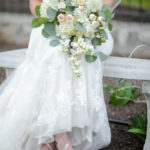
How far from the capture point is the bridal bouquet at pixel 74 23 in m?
1.85

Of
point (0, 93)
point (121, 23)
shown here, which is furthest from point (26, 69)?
point (121, 23)

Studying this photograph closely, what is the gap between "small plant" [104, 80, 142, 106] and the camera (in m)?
2.96

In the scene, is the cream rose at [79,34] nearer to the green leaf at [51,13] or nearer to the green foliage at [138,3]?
the green leaf at [51,13]

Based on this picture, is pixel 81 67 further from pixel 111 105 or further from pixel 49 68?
pixel 111 105

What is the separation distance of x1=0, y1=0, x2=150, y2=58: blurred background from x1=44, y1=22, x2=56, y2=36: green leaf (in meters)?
2.65

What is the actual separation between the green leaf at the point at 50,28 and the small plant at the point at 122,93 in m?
1.19

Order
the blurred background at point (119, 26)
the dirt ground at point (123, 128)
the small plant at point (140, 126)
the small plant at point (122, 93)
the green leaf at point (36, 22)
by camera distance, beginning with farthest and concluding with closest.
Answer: the blurred background at point (119, 26)
the small plant at point (122, 93)
the dirt ground at point (123, 128)
the small plant at point (140, 126)
the green leaf at point (36, 22)

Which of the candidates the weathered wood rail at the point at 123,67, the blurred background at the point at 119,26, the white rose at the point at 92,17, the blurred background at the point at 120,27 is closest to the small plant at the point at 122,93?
the weathered wood rail at the point at 123,67

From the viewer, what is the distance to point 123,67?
2104mm

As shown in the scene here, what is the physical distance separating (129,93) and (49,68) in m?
1.29

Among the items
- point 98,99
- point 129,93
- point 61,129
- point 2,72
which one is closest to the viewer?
point 61,129

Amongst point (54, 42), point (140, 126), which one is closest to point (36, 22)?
point (54, 42)

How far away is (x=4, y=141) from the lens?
1911 millimetres

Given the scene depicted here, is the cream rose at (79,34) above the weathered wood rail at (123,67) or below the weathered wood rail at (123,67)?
above
